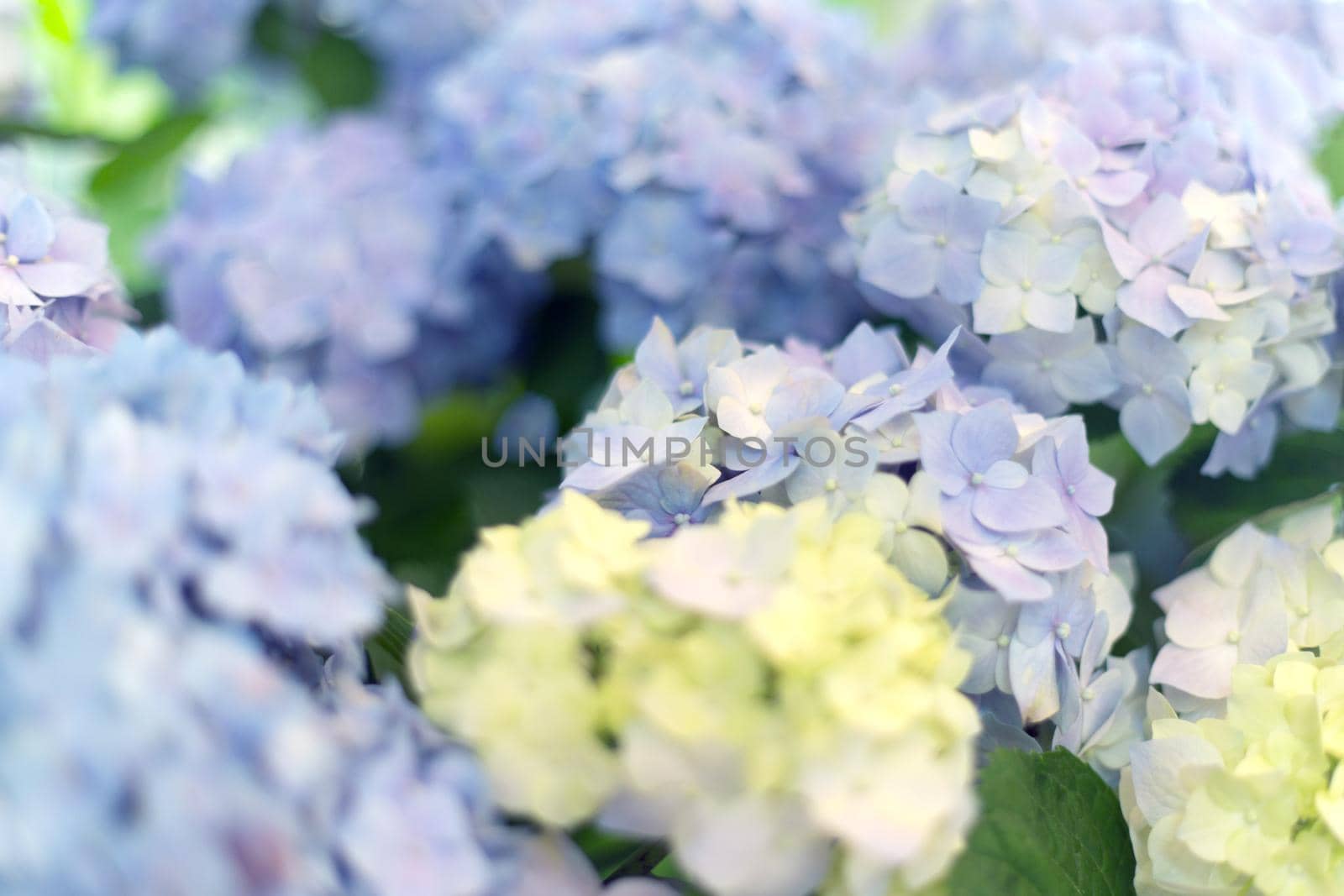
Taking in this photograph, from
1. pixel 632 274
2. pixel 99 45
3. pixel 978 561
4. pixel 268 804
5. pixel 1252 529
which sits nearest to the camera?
pixel 268 804

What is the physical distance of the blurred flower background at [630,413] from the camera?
1.01 feet

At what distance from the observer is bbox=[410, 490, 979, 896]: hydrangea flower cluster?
1.04 feet

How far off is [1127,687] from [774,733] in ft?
0.74

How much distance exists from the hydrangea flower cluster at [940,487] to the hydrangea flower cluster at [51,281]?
214 millimetres

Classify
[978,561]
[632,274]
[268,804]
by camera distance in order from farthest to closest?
[632,274]
[978,561]
[268,804]

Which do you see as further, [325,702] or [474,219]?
[474,219]

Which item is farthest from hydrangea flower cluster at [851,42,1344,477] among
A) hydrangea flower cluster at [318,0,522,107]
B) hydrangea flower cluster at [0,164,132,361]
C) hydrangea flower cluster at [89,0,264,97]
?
hydrangea flower cluster at [89,0,264,97]

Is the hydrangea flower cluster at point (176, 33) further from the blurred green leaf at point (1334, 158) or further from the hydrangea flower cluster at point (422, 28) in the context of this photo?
the blurred green leaf at point (1334, 158)

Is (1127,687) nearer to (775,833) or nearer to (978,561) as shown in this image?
(978,561)

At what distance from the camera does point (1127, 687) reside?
482 mm

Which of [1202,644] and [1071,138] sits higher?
[1071,138]

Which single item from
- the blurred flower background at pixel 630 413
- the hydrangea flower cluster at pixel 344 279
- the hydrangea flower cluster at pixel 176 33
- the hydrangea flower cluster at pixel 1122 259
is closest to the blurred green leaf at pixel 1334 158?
the blurred flower background at pixel 630 413

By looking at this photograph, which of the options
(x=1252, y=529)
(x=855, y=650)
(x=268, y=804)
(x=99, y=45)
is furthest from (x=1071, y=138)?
(x=99, y=45)

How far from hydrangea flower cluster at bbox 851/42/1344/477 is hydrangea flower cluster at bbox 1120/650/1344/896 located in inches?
5.3
